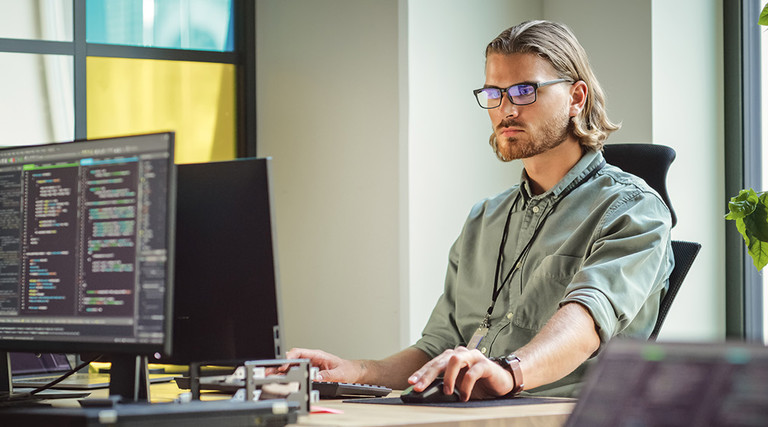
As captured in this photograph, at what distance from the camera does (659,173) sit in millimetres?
2033

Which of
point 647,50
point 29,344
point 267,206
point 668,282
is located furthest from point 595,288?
point 647,50

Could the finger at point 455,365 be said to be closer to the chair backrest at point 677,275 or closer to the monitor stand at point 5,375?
the chair backrest at point 677,275

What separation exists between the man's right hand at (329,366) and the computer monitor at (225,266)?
0.33 m

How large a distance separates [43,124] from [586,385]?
365cm

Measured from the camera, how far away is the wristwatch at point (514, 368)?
148 centimetres

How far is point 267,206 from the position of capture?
4.57 feet

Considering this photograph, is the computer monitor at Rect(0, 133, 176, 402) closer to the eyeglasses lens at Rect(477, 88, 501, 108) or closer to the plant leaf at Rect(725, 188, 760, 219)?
the eyeglasses lens at Rect(477, 88, 501, 108)

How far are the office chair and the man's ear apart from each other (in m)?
0.11

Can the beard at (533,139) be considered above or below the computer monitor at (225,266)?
above

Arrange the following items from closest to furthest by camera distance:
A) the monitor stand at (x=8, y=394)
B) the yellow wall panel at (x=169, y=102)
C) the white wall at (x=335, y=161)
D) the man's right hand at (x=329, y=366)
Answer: the monitor stand at (x=8, y=394)
the man's right hand at (x=329, y=366)
the white wall at (x=335, y=161)
the yellow wall panel at (x=169, y=102)

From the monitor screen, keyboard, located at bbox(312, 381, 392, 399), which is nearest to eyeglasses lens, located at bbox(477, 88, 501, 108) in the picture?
keyboard, located at bbox(312, 381, 392, 399)

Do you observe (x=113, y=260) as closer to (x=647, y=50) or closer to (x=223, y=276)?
(x=223, y=276)

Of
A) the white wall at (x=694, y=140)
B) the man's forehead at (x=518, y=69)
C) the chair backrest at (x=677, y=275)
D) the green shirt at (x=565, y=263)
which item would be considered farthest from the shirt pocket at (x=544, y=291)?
the white wall at (x=694, y=140)

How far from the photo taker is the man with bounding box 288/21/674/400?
165 cm
